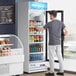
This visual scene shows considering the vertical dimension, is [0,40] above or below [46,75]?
above

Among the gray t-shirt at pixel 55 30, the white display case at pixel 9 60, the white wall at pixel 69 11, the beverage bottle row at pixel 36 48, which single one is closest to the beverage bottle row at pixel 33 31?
the beverage bottle row at pixel 36 48

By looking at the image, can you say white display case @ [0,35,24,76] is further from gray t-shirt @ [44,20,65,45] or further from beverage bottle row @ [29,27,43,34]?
beverage bottle row @ [29,27,43,34]

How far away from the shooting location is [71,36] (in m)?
7.65

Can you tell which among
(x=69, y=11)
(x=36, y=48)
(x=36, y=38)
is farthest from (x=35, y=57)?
(x=69, y=11)

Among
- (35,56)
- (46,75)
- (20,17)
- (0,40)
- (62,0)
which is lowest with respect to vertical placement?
(46,75)

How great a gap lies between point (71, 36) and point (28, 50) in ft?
4.72

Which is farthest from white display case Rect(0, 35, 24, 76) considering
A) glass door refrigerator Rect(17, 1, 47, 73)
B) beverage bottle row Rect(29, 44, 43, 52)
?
beverage bottle row Rect(29, 44, 43, 52)

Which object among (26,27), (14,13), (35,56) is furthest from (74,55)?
(14,13)

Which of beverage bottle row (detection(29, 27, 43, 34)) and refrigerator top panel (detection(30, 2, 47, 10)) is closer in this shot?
refrigerator top panel (detection(30, 2, 47, 10))

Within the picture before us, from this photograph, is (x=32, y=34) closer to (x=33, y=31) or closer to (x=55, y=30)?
(x=33, y=31)

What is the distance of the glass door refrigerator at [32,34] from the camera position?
7.36 metres

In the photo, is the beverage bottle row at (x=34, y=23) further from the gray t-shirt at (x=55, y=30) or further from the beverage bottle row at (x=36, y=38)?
the gray t-shirt at (x=55, y=30)

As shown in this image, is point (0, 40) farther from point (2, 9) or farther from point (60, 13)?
point (60, 13)

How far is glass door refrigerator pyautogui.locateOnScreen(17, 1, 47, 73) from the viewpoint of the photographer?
24.2ft
